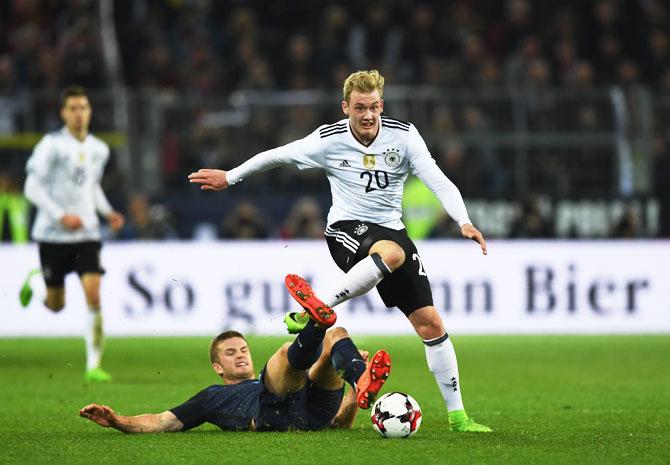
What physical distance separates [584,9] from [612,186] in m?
4.56

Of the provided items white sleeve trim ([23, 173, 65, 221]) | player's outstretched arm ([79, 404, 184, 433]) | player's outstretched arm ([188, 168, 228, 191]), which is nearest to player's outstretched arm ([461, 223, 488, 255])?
player's outstretched arm ([188, 168, 228, 191])

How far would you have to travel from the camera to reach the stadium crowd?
18734 mm

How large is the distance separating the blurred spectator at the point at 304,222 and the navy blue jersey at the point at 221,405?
33.4 ft

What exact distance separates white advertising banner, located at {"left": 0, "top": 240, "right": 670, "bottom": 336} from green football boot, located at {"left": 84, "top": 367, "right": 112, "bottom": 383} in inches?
191

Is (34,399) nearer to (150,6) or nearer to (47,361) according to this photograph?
(47,361)

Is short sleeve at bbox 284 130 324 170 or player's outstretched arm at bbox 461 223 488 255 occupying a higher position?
short sleeve at bbox 284 130 324 170

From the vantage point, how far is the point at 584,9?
22266mm

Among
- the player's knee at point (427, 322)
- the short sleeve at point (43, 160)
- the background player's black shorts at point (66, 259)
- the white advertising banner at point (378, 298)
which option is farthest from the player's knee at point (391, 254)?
the white advertising banner at point (378, 298)

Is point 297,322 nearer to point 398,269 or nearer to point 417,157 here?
point 398,269

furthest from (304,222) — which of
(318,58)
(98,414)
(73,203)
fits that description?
(98,414)

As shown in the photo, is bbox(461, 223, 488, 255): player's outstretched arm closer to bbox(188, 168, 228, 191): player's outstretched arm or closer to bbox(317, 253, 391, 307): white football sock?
bbox(317, 253, 391, 307): white football sock

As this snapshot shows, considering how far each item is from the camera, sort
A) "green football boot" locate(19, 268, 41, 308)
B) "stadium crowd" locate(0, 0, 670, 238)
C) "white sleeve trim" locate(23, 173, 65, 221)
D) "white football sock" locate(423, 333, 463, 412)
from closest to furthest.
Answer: "white football sock" locate(423, 333, 463, 412), "white sleeve trim" locate(23, 173, 65, 221), "green football boot" locate(19, 268, 41, 308), "stadium crowd" locate(0, 0, 670, 238)

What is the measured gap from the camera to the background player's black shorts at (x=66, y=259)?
1254 cm

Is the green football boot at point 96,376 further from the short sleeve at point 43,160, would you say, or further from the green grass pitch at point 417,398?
the short sleeve at point 43,160
